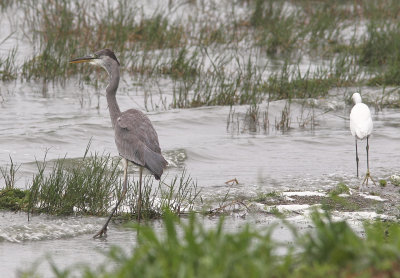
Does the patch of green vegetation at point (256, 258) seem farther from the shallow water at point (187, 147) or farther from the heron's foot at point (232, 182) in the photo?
the heron's foot at point (232, 182)

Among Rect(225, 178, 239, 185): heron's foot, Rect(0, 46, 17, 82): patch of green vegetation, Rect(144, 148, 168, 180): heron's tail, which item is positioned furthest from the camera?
Rect(0, 46, 17, 82): patch of green vegetation

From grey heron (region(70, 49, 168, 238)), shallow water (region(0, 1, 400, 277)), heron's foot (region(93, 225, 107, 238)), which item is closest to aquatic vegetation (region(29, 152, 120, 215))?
shallow water (region(0, 1, 400, 277))

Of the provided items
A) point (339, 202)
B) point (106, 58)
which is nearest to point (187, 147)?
point (106, 58)

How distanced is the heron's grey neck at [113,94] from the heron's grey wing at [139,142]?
0.77 ft

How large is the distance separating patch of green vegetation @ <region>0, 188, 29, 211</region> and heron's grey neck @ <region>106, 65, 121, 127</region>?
Answer: 3.64ft

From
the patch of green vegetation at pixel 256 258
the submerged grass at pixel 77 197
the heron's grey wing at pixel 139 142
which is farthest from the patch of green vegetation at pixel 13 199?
the patch of green vegetation at pixel 256 258

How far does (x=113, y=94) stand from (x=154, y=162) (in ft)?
3.92

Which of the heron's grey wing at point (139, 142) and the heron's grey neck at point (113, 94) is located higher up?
the heron's grey neck at point (113, 94)

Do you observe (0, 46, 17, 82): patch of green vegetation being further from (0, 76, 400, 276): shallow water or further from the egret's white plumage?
the egret's white plumage

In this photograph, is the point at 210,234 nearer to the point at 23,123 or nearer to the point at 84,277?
the point at 84,277

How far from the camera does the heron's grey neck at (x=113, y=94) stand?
751 centimetres

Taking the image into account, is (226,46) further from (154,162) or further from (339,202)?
(154,162)

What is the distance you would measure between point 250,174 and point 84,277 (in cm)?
592

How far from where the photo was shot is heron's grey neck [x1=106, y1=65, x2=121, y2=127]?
7512 mm
